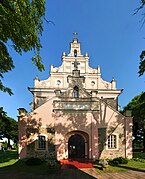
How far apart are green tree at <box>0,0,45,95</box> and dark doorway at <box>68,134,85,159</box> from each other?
552 inches

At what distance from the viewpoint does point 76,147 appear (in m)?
21.5

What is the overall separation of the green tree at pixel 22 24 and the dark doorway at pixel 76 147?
14.0 m

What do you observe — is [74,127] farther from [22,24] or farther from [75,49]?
[75,49]

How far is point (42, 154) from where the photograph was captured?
18.4 meters

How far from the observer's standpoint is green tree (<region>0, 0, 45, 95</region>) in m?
6.29

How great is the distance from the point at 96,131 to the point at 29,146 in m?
6.73

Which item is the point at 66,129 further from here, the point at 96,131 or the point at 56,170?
the point at 56,170

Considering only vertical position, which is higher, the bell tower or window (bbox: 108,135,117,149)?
the bell tower

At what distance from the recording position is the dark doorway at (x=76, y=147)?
20652 mm

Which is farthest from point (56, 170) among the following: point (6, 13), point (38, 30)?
point (6, 13)

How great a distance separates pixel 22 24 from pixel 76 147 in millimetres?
17373

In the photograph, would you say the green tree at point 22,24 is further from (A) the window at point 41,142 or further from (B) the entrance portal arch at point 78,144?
(B) the entrance portal arch at point 78,144

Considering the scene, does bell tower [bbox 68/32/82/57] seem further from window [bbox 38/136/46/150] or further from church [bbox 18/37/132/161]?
window [bbox 38/136/46/150]

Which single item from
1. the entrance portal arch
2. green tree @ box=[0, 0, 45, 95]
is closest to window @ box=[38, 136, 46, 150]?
the entrance portal arch
